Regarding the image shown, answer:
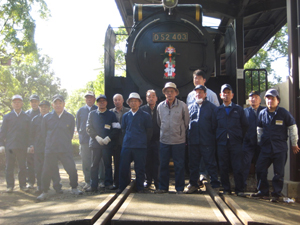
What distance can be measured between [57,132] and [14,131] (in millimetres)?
1362

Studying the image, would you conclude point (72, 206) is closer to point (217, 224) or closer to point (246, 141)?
point (217, 224)

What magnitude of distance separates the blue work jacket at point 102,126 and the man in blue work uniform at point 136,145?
44 centimetres

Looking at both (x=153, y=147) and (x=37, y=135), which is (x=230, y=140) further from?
(x=37, y=135)

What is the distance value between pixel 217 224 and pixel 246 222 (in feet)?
0.90

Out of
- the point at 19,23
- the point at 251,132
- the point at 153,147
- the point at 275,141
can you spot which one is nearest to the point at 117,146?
the point at 153,147

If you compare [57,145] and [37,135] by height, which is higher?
[37,135]

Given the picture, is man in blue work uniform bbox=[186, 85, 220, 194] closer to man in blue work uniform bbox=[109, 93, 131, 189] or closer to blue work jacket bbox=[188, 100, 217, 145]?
blue work jacket bbox=[188, 100, 217, 145]

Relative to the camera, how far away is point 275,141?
4812 millimetres

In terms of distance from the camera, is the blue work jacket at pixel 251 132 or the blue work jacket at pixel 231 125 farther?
the blue work jacket at pixel 251 132

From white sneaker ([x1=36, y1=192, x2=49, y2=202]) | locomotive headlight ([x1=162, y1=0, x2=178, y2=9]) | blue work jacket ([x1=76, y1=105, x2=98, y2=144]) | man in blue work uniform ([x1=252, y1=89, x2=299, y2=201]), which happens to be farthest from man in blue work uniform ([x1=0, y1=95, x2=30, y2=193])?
man in blue work uniform ([x1=252, y1=89, x2=299, y2=201])

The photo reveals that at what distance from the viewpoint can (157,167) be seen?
5516 millimetres

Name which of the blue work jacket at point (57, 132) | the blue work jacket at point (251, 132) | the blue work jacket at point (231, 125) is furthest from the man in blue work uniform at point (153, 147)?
the blue work jacket at point (251, 132)

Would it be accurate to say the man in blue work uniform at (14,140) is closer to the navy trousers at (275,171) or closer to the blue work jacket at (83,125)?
the blue work jacket at (83,125)

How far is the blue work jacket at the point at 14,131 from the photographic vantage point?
6289 mm
